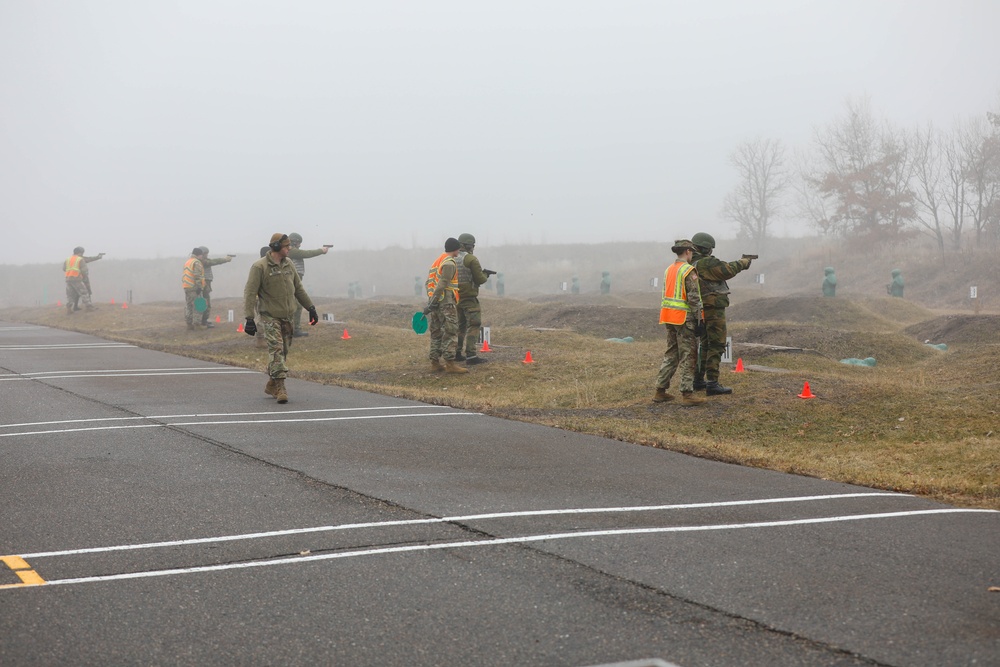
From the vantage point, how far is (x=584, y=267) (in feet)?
291

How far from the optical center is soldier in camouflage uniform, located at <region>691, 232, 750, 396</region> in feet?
51.1

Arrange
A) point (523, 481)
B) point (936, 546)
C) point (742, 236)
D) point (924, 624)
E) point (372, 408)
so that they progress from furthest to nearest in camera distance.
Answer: point (742, 236) < point (372, 408) < point (523, 481) < point (936, 546) < point (924, 624)

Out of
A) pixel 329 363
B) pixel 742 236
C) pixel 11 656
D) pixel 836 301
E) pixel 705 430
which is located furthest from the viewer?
pixel 742 236

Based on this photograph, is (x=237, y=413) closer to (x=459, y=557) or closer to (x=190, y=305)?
(x=459, y=557)

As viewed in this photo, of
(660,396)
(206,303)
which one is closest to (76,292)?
(206,303)

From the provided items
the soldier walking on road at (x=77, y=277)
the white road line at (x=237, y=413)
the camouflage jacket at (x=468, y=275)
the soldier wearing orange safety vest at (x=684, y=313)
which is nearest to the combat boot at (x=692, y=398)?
the soldier wearing orange safety vest at (x=684, y=313)

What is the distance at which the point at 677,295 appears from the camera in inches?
589

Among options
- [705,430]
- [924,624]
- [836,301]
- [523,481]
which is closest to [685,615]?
[924,624]

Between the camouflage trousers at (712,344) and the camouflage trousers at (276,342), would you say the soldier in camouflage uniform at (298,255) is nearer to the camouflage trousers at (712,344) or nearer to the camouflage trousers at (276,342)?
the camouflage trousers at (276,342)

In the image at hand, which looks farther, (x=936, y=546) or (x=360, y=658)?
(x=936, y=546)

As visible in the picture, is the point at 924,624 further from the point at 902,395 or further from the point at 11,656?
the point at 902,395

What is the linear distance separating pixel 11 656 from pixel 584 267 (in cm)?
8415

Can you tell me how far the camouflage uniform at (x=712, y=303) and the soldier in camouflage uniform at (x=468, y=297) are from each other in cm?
517

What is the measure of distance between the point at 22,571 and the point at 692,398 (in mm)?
10457
